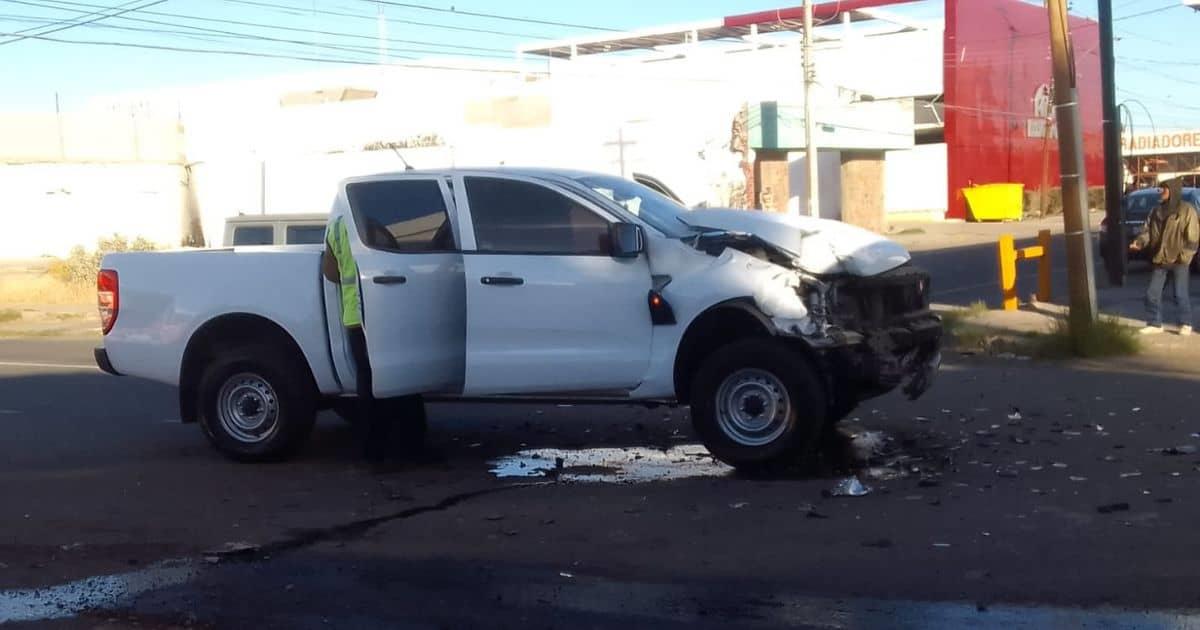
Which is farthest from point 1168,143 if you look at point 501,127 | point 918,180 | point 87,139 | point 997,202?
point 87,139

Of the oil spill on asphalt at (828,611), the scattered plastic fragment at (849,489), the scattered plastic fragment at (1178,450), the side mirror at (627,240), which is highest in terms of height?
the side mirror at (627,240)

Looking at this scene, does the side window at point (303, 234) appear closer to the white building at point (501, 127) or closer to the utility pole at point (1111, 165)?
the utility pole at point (1111, 165)

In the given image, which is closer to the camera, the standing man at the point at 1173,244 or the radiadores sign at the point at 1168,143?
the standing man at the point at 1173,244

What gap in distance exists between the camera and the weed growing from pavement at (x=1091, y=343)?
14.2 meters

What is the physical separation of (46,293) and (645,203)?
25.8 metres

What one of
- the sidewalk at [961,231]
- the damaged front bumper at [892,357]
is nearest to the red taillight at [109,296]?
the damaged front bumper at [892,357]

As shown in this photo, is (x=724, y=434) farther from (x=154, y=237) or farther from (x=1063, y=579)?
(x=154, y=237)

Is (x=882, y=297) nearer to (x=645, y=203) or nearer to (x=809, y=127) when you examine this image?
(x=645, y=203)

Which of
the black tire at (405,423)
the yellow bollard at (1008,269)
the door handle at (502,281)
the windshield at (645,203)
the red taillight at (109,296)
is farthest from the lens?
the yellow bollard at (1008,269)

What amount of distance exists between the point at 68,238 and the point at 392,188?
42140mm

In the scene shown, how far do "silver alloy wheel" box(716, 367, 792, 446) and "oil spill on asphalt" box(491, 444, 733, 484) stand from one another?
1.12 ft

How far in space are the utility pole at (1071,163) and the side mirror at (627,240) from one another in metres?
7.42

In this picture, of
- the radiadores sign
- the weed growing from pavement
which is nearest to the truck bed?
the weed growing from pavement

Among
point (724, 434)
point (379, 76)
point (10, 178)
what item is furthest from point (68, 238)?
point (724, 434)
